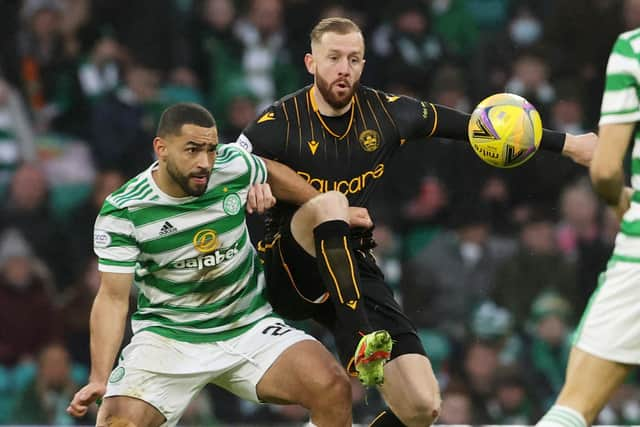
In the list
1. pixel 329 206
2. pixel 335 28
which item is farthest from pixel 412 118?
pixel 329 206

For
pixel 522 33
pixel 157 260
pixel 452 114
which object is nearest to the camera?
pixel 157 260

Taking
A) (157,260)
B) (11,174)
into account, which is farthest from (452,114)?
(11,174)

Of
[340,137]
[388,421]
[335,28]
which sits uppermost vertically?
[335,28]

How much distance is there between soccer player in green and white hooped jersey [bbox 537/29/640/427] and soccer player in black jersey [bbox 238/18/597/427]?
5.62 ft

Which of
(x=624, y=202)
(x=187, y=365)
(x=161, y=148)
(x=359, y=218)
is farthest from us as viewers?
(x=359, y=218)

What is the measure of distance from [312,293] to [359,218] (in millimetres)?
502

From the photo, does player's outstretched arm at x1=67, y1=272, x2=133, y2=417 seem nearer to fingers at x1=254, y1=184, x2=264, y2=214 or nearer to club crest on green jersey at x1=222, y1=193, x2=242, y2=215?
club crest on green jersey at x1=222, y1=193, x2=242, y2=215

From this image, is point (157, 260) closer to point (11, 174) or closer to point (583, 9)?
point (11, 174)

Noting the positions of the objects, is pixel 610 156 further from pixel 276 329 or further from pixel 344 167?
pixel 276 329

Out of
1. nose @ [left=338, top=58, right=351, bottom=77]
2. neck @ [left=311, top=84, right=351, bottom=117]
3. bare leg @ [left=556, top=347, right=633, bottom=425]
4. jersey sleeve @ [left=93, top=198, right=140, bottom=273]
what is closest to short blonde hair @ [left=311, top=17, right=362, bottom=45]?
nose @ [left=338, top=58, right=351, bottom=77]

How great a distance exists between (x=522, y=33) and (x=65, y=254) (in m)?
4.16

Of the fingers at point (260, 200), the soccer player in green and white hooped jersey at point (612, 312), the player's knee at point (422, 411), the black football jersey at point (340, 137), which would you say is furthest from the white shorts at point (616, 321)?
the black football jersey at point (340, 137)

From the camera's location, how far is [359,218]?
5.93m

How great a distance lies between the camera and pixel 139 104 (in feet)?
33.5
